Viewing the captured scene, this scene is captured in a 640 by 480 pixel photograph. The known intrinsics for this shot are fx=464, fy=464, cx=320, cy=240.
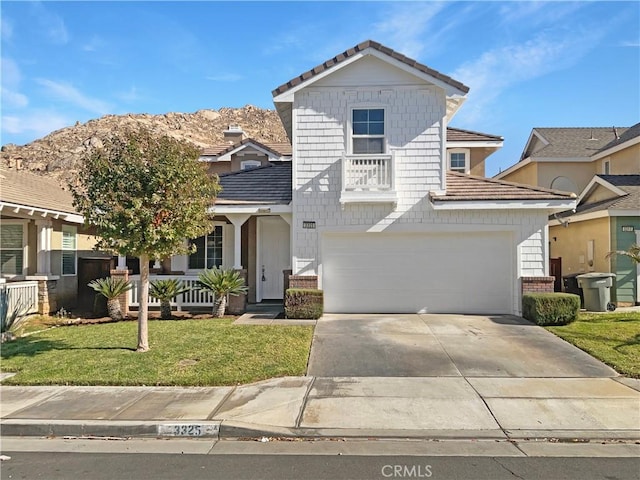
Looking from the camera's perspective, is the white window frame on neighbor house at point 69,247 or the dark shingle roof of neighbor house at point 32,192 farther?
the white window frame on neighbor house at point 69,247

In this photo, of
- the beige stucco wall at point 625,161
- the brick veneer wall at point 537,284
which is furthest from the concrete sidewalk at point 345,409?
the beige stucco wall at point 625,161

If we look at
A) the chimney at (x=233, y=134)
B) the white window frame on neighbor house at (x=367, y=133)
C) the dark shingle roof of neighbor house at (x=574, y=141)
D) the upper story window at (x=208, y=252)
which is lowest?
the upper story window at (x=208, y=252)

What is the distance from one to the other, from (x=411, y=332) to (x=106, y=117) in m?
71.7

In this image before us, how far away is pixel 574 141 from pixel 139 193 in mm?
22531

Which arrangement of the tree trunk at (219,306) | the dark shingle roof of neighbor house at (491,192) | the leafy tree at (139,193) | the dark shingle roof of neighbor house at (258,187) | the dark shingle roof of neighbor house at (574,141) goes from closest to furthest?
1. the leafy tree at (139,193)
2. the dark shingle roof of neighbor house at (491,192)
3. the tree trunk at (219,306)
4. the dark shingle roof of neighbor house at (258,187)
5. the dark shingle roof of neighbor house at (574,141)

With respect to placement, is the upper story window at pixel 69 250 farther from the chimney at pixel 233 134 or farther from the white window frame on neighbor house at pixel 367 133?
the chimney at pixel 233 134

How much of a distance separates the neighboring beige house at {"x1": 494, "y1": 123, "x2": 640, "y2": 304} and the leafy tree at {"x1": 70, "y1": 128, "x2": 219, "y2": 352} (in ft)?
43.7

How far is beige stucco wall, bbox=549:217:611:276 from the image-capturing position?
1568 centimetres

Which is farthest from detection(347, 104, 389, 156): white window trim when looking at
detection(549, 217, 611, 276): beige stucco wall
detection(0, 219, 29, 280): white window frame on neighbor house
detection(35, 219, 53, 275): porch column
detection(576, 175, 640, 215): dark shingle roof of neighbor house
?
detection(0, 219, 29, 280): white window frame on neighbor house

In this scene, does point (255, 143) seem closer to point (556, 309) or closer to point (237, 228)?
point (237, 228)

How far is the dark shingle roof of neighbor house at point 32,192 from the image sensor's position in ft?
46.0

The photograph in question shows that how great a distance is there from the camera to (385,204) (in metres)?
13.0

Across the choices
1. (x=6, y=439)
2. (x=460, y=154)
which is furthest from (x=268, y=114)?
(x=6, y=439)

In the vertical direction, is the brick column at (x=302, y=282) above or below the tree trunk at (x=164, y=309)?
above
